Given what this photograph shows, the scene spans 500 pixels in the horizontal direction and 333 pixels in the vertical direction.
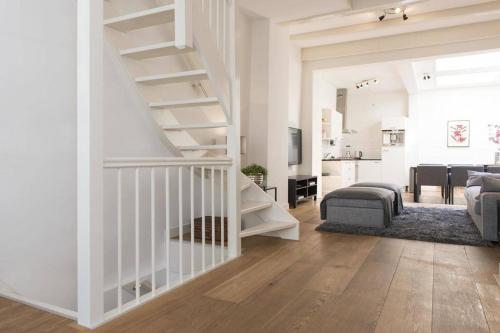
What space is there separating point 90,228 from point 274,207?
8.00 ft

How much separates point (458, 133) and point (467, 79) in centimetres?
151

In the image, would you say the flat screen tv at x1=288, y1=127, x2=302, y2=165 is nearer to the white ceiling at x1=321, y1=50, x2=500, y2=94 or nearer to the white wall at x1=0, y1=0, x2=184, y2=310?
the white ceiling at x1=321, y1=50, x2=500, y2=94

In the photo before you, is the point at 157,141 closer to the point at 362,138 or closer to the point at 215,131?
the point at 215,131

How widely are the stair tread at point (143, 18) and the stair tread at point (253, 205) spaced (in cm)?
180

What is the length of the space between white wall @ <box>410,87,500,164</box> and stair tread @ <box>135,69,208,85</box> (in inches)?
345

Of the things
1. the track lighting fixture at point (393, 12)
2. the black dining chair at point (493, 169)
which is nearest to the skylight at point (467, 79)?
the black dining chair at point (493, 169)

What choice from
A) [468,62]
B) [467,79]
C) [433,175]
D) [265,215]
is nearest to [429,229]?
[265,215]

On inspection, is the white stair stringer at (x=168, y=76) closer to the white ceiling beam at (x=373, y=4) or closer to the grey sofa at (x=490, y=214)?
the white ceiling beam at (x=373, y=4)

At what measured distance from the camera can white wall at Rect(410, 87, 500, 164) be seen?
9672 mm

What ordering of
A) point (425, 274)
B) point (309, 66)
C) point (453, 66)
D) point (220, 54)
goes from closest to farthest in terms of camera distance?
point (425, 274), point (220, 54), point (309, 66), point (453, 66)

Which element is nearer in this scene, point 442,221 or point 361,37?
point 442,221

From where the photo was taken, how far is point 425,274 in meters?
2.85

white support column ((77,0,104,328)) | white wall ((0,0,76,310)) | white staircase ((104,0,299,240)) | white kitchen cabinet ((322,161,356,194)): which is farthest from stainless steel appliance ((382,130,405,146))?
white support column ((77,0,104,328))

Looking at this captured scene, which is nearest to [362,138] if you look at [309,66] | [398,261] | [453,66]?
[453,66]
